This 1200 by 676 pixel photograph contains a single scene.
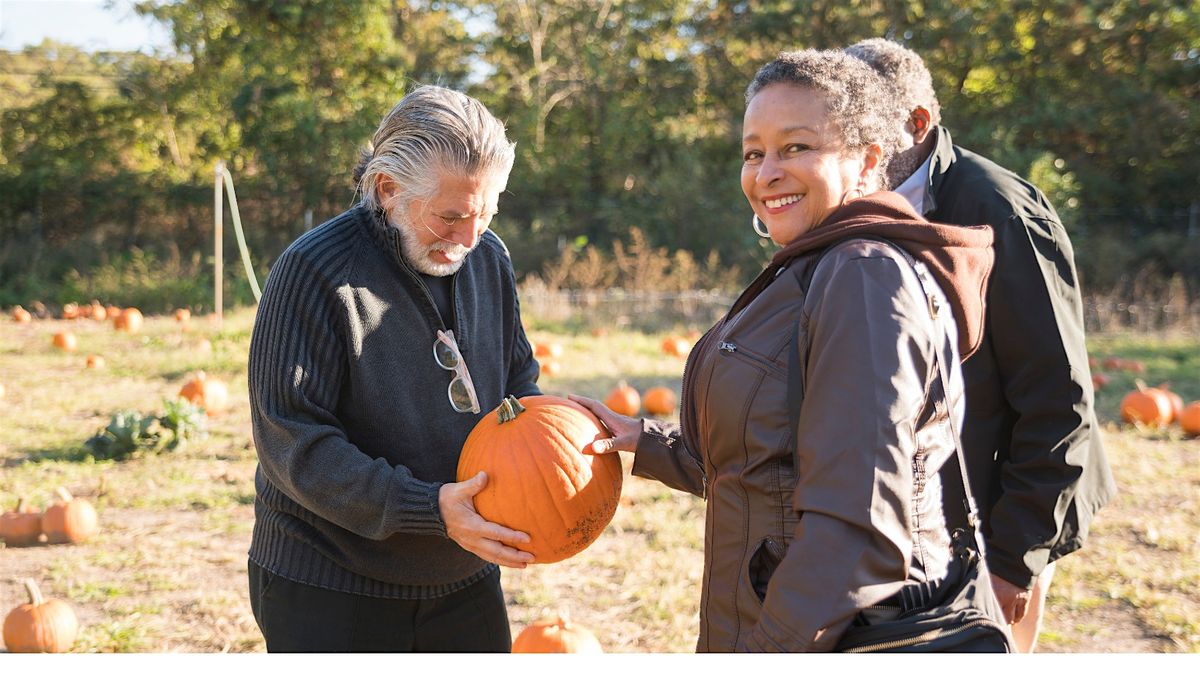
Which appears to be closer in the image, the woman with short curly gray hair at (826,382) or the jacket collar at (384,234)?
the woman with short curly gray hair at (826,382)

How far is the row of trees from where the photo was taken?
53.6 ft

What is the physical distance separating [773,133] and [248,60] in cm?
1848

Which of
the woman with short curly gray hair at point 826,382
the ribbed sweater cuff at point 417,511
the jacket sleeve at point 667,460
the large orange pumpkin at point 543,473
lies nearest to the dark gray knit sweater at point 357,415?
the ribbed sweater cuff at point 417,511

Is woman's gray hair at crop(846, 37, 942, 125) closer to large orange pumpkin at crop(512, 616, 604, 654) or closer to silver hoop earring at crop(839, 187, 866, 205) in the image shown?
silver hoop earring at crop(839, 187, 866, 205)

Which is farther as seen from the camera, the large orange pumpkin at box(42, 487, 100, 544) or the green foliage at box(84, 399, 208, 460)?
the green foliage at box(84, 399, 208, 460)

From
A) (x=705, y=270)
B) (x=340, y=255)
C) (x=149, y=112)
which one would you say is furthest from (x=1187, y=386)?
(x=149, y=112)

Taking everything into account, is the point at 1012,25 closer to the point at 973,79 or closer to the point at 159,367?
the point at 973,79

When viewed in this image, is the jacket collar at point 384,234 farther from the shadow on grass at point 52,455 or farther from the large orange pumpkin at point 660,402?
the large orange pumpkin at point 660,402

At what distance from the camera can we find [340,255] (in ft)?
7.47

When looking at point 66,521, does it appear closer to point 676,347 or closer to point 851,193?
point 851,193

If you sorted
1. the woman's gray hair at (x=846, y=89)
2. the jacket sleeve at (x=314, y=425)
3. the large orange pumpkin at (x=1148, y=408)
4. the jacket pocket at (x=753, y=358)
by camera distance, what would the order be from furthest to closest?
the large orange pumpkin at (x=1148, y=408) → the jacket sleeve at (x=314, y=425) → the woman's gray hair at (x=846, y=89) → the jacket pocket at (x=753, y=358)

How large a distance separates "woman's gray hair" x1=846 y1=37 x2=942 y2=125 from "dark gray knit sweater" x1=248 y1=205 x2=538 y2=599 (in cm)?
128

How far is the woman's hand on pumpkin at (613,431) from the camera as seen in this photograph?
2441 mm

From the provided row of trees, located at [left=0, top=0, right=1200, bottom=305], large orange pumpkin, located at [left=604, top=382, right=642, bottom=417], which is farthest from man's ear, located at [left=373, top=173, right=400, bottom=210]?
row of trees, located at [left=0, top=0, right=1200, bottom=305]
